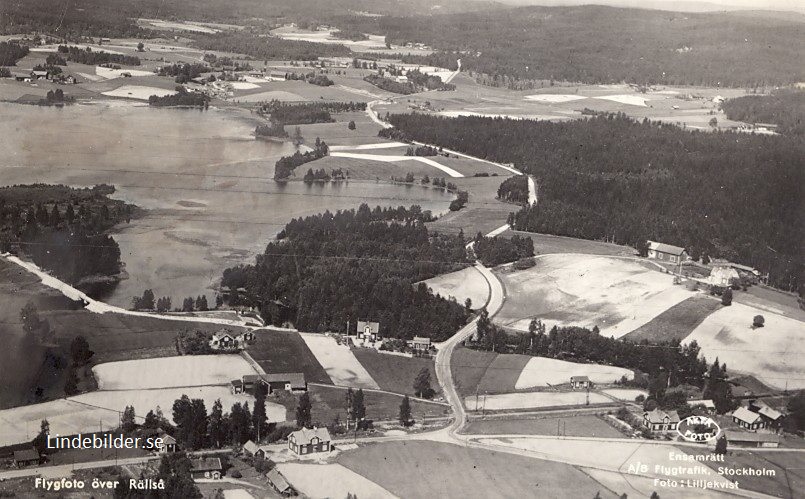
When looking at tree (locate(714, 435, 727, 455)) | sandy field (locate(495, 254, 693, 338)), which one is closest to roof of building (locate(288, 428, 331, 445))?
tree (locate(714, 435, 727, 455))

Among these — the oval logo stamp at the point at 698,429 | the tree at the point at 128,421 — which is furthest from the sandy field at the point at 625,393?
the tree at the point at 128,421

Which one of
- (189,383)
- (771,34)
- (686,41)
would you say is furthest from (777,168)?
(189,383)

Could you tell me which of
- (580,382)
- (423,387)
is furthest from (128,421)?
(580,382)

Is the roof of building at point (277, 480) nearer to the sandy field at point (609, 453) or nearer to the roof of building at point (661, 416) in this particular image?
the sandy field at point (609, 453)

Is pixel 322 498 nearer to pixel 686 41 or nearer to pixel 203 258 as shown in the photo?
pixel 203 258

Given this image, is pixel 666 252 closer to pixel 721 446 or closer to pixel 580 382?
pixel 580 382

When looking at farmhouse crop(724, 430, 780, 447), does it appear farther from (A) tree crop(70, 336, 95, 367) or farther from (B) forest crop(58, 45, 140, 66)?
(B) forest crop(58, 45, 140, 66)

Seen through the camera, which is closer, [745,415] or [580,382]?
[745,415]
